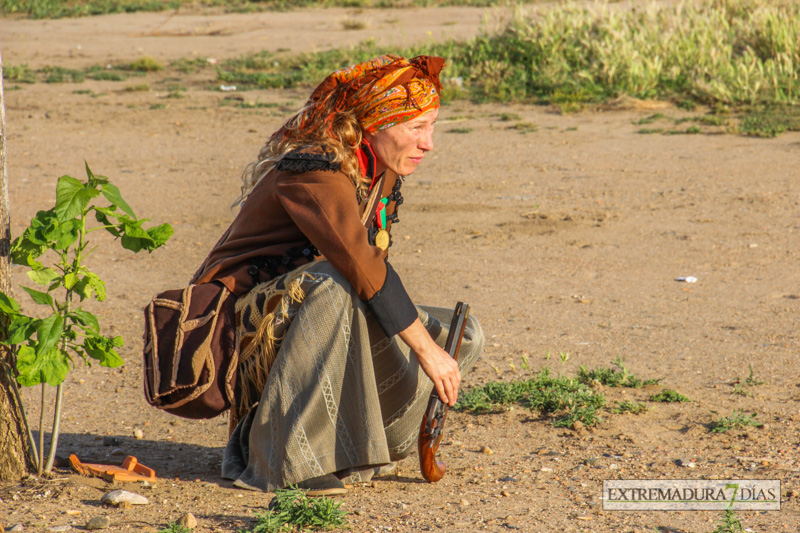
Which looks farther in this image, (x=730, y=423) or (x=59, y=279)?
(x=730, y=423)

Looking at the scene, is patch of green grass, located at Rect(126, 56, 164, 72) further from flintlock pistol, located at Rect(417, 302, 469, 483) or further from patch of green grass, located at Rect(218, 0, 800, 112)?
flintlock pistol, located at Rect(417, 302, 469, 483)

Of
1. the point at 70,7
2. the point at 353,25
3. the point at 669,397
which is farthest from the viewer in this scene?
the point at 70,7

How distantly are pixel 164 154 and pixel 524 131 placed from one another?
3.59 m

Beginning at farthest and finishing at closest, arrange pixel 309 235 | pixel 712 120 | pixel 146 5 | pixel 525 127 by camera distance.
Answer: pixel 146 5 < pixel 525 127 < pixel 712 120 < pixel 309 235

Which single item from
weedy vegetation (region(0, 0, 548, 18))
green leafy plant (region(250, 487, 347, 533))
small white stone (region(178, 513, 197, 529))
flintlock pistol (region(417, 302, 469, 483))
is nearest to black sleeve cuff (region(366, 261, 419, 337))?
flintlock pistol (region(417, 302, 469, 483))

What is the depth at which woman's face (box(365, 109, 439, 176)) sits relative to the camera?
2793 millimetres

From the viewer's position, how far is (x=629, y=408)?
3514mm

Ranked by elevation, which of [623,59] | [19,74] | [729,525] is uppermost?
[19,74]

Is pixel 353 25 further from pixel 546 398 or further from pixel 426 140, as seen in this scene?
pixel 426 140

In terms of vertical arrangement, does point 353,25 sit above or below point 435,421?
above

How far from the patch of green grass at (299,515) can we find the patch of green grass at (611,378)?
159cm

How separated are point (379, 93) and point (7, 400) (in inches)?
56.3

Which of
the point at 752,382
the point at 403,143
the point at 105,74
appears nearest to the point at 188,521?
the point at 403,143

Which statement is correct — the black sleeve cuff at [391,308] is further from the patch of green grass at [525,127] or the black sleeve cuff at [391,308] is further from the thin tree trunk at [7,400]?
the patch of green grass at [525,127]
